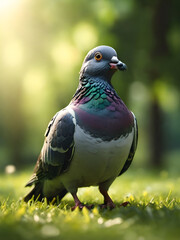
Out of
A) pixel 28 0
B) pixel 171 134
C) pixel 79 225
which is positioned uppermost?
pixel 28 0

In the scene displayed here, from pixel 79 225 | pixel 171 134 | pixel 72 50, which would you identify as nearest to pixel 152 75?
pixel 72 50

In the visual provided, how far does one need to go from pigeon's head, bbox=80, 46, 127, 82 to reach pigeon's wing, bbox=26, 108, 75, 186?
1.52 ft

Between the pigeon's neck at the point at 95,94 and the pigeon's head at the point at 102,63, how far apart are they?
0.19ft

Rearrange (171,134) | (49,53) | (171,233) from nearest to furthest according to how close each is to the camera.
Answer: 1. (171,233)
2. (49,53)
3. (171,134)

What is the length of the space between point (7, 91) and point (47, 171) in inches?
468

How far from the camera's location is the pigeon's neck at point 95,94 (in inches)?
147

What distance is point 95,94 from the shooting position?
12.4 ft

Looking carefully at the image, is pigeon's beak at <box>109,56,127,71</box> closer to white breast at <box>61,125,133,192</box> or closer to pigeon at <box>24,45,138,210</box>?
pigeon at <box>24,45,138,210</box>

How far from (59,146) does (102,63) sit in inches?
35.3

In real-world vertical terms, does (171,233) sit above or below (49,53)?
below

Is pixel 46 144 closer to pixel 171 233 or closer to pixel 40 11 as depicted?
pixel 171 233

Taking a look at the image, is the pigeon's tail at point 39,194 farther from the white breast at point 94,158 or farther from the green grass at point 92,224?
the green grass at point 92,224

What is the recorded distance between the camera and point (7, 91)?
50.9 ft

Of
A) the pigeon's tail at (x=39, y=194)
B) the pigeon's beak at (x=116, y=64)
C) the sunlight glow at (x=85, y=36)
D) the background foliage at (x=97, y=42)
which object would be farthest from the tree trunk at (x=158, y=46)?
the pigeon's beak at (x=116, y=64)
